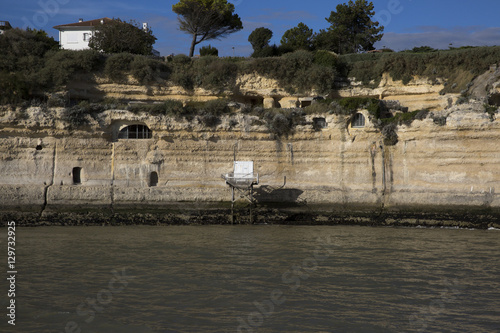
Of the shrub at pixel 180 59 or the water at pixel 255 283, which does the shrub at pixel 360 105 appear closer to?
the water at pixel 255 283

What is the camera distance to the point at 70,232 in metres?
17.9

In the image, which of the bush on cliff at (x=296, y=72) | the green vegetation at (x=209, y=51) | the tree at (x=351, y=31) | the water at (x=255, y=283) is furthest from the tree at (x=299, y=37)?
the water at (x=255, y=283)

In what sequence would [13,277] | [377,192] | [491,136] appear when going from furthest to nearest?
[377,192]
[491,136]
[13,277]

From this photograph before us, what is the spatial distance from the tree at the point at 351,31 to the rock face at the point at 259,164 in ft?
57.6

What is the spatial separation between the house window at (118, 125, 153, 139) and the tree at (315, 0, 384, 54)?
64.9 feet

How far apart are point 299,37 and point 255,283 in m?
29.9

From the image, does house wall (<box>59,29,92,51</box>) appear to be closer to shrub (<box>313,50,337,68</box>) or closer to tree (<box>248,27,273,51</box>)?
tree (<box>248,27,273,51</box>)

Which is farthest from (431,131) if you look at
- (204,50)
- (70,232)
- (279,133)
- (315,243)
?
(204,50)

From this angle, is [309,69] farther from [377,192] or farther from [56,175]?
[56,175]

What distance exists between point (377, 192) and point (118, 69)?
48.6ft

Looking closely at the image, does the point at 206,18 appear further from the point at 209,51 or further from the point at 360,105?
the point at 360,105

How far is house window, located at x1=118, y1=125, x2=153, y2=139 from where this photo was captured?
23.1 m

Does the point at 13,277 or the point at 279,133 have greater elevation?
A: the point at 279,133

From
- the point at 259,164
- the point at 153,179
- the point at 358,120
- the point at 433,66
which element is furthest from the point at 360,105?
the point at 153,179
